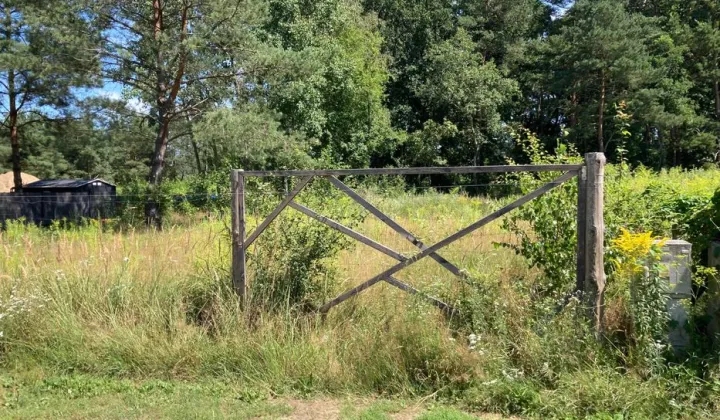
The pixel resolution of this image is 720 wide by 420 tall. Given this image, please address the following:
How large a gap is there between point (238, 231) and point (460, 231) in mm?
2206

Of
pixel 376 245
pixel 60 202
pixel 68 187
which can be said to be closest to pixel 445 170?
pixel 376 245

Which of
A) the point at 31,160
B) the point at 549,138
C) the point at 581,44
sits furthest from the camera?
the point at 31,160

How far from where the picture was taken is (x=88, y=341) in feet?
16.4

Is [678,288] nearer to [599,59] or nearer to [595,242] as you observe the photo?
[595,242]

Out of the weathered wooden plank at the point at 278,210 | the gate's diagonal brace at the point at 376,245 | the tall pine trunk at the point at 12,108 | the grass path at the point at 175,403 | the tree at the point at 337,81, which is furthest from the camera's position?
the tree at the point at 337,81

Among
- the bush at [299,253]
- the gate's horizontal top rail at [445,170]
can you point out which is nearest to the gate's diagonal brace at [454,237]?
the gate's horizontal top rail at [445,170]

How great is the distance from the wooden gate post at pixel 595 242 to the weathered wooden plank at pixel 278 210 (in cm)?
252

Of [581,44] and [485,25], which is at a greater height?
[485,25]

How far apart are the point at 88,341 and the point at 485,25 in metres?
43.4

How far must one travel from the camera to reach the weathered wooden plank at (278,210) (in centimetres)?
505

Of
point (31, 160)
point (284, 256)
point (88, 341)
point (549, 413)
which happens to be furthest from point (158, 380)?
point (31, 160)

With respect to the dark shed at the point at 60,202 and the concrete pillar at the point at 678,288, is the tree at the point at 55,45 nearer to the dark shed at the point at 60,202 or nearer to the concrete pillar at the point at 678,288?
the dark shed at the point at 60,202

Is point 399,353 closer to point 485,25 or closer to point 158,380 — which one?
point 158,380

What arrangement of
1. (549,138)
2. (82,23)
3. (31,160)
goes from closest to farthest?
(82,23) < (549,138) < (31,160)
